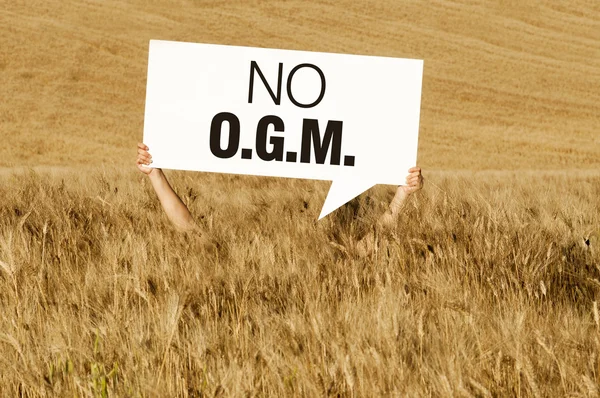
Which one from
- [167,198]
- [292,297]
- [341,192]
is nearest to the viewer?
[292,297]

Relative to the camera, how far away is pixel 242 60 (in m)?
2.83

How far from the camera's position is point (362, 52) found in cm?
2656

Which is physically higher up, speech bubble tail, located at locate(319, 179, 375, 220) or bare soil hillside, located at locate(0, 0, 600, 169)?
bare soil hillside, located at locate(0, 0, 600, 169)

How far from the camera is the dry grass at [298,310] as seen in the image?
1.36 meters

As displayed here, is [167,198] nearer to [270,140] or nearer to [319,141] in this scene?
[270,140]

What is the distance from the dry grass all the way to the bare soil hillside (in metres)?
11.5

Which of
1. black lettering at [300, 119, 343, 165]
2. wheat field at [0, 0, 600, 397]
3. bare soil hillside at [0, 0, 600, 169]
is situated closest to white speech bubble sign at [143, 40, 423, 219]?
black lettering at [300, 119, 343, 165]

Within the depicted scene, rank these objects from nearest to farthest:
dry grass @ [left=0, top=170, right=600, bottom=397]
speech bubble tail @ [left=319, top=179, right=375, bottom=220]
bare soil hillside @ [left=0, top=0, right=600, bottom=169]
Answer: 1. dry grass @ [left=0, top=170, right=600, bottom=397]
2. speech bubble tail @ [left=319, top=179, right=375, bottom=220]
3. bare soil hillside @ [left=0, top=0, right=600, bottom=169]

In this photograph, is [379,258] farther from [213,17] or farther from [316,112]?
Answer: [213,17]

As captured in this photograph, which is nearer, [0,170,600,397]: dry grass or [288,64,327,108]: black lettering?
[0,170,600,397]: dry grass

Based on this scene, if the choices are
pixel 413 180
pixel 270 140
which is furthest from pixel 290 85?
pixel 413 180

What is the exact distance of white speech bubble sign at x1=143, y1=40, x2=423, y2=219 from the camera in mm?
2771

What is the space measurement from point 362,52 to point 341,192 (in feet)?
80.0

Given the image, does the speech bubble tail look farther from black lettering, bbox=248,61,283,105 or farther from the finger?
the finger
